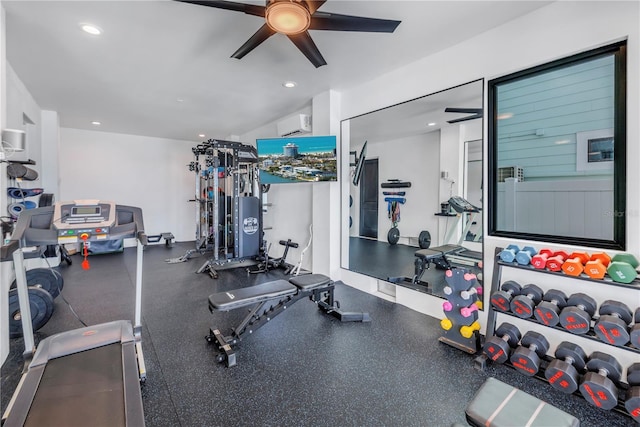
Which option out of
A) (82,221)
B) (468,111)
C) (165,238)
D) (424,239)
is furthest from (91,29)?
(424,239)

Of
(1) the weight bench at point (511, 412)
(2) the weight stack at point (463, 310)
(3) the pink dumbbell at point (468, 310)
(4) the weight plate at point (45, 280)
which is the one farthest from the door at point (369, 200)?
(1) the weight bench at point (511, 412)

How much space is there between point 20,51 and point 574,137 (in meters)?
5.11

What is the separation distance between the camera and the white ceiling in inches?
90.7

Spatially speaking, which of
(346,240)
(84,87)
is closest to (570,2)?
(346,240)

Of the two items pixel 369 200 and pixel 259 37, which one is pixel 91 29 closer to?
pixel 259 37

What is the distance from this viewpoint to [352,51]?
296 cm

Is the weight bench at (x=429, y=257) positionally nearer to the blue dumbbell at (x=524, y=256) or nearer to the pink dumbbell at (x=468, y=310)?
the pink dumbbell at (x=468, y=310)

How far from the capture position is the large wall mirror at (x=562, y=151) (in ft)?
6.62

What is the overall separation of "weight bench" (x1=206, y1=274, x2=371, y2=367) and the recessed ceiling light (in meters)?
2.53

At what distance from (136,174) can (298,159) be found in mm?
4971

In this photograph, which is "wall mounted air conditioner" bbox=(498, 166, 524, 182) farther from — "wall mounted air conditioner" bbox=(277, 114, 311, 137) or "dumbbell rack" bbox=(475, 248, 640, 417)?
"wall mounted air conditioner" bbox=(277, 114, 311, 137)

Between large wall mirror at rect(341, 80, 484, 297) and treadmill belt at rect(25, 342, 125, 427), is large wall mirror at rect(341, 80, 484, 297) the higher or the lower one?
the higher one

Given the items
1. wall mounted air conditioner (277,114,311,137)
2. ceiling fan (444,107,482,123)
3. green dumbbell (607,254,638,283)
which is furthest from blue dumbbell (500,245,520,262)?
wall mounted air conditioner (277,114,311,137)

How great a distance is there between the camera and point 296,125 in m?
4.67
